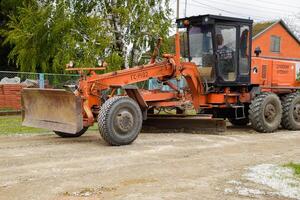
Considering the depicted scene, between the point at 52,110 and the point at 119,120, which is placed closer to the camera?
the point at 119,120

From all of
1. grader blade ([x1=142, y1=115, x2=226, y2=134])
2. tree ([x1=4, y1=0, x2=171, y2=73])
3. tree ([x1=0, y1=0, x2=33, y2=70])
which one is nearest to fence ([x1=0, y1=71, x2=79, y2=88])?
tree ([x1=4, y1=0, x2=171, y2=73])

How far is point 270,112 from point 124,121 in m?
4.76

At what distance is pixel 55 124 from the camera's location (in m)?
10.9

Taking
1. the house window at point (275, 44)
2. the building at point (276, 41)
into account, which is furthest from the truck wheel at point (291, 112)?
the house window at point (275, 44)

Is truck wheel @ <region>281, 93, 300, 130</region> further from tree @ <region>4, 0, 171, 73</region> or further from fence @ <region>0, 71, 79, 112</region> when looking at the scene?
tree @ <region>4, 0, 171, 73</region>

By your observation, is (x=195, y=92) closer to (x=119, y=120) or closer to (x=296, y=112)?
(x=296, y=112)

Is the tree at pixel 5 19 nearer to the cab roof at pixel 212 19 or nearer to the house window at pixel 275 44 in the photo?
the cab roof at pixel 212 19

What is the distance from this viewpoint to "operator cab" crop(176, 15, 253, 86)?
514 inches

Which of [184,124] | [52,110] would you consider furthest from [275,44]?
[52,110]

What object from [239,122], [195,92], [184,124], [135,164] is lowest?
[135,164]

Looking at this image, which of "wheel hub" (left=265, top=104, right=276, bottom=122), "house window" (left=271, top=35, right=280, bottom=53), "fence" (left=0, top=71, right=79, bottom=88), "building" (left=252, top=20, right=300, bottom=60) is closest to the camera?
"wheel hub" (left=265, top=104, right=276, bottom=122)

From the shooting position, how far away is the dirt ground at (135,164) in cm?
638

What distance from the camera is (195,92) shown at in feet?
43.1

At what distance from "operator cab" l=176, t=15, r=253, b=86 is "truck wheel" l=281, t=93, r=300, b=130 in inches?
58.4
